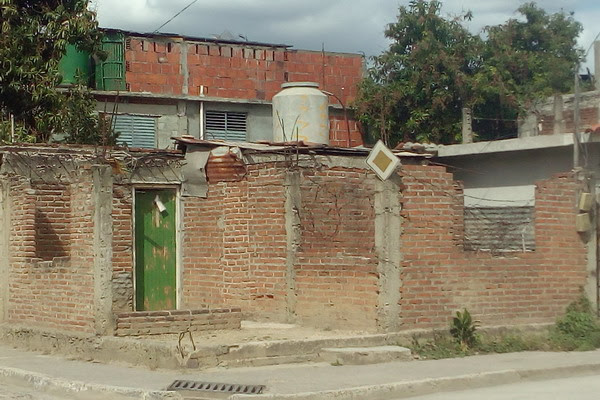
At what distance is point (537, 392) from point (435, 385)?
101 cm

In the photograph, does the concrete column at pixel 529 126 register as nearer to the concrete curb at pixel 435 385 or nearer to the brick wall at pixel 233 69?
the brick wall at pixel 233 69

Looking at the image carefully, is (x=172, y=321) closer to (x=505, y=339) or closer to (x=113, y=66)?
(x=505, y=339)

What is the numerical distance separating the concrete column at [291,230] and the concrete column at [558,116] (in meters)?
8.76

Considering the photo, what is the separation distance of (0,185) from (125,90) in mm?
11287

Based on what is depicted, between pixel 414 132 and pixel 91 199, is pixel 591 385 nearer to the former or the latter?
pixel 91 199

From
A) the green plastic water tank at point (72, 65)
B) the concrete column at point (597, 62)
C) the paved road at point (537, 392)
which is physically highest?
the green plastic water tank at point (72, 65)

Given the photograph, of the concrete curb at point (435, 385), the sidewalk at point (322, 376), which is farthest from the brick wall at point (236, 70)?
the concrete curb at point (435, 385)

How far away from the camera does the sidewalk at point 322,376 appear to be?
9727mm

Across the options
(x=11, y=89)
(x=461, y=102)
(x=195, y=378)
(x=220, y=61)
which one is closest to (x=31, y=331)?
(x=195, y=378)

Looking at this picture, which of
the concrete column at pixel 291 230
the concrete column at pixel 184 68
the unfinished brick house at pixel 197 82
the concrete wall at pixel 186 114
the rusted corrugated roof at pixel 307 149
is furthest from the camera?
the concrete column at pixel 184 68

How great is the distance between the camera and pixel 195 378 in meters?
10.5

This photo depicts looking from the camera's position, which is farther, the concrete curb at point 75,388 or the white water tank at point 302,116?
the white water tank at point 302,116

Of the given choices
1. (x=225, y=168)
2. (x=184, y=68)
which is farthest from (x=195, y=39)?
(x=225, y=168)

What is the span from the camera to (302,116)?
57.3ft
